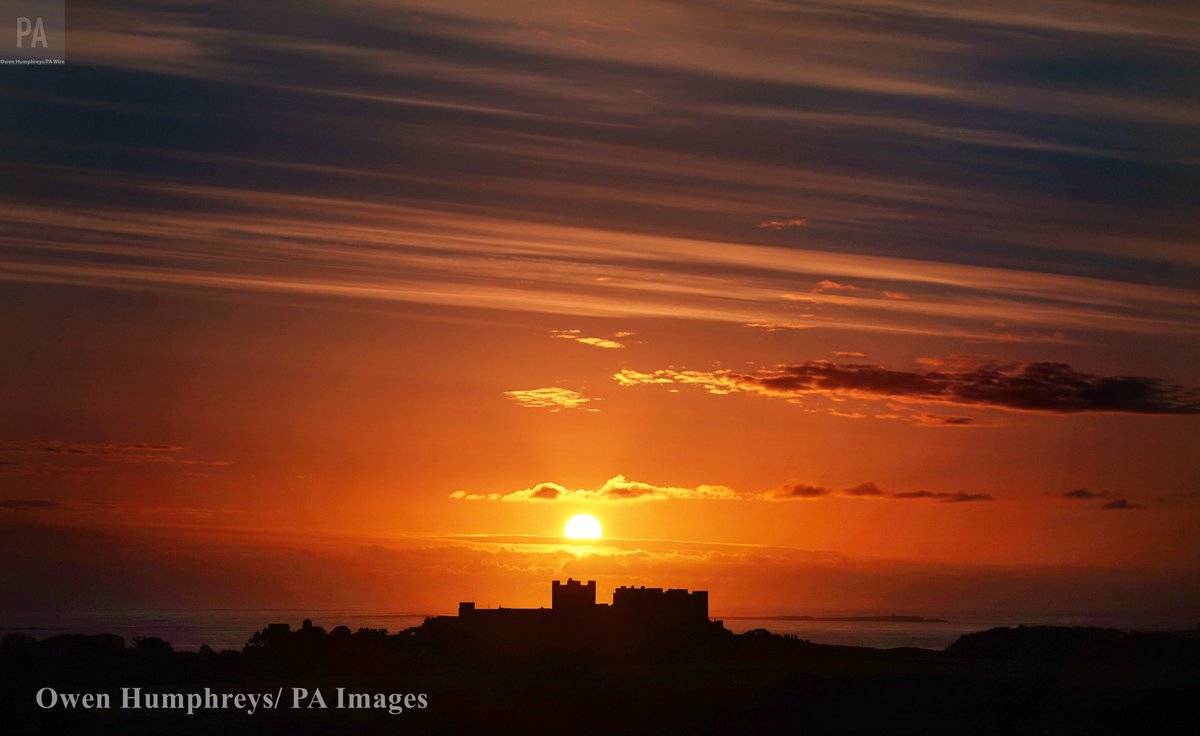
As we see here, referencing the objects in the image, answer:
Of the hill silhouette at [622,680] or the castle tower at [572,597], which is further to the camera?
the castle tower at [572,597]

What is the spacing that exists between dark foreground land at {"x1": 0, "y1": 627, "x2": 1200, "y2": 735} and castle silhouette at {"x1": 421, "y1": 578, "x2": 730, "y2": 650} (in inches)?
30.5

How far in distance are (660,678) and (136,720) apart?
28.2 metres

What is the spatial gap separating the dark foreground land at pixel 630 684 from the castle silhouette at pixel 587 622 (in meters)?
0.78

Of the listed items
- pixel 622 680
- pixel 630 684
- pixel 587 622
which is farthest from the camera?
pixel 587 622

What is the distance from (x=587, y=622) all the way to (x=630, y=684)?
20.6 meters

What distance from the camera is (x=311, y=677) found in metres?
79.3

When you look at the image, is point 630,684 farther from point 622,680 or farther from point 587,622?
point 587,622

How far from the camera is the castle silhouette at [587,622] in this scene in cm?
9281

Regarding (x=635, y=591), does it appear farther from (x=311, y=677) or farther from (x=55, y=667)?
(x=55, y=667)

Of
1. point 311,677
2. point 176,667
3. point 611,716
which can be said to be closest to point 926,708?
point 611,716

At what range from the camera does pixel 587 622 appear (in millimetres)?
95812

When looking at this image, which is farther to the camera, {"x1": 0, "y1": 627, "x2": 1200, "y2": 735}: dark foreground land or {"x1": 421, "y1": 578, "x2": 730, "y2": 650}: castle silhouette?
{"x1": 421, "y1": 578, "x2": 730, "y2": 650}: castle silhouette

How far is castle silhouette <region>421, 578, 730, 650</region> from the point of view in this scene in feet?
305

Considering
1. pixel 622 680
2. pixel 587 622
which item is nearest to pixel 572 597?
pixel 587 622
